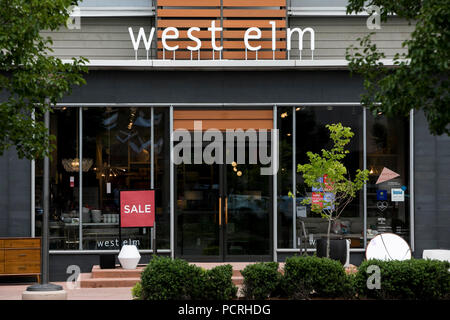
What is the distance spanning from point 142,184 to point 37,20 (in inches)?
252

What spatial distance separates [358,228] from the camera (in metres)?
16.4

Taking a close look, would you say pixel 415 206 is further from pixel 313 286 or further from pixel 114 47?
pixel 114 47

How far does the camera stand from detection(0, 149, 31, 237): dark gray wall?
15.9m

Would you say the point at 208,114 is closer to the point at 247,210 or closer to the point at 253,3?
the point at 247,210

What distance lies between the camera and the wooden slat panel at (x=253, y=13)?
53.8 feet

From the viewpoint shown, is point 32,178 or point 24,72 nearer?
Answer: point 24,72

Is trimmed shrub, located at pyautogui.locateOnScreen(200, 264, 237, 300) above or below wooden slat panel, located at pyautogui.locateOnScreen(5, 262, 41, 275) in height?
above

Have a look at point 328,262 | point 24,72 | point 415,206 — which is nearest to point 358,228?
point 415,206

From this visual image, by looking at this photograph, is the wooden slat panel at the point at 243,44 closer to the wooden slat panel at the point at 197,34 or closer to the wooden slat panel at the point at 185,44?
the wooden slat panel at the point at 185,44

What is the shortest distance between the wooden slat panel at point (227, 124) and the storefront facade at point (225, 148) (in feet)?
0.09

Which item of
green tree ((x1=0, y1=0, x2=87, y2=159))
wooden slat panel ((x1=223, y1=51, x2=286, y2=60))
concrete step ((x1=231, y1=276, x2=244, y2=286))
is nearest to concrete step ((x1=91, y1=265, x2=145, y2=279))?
concrete step ((x1=231, y1=276, x2=244, y2=286))
